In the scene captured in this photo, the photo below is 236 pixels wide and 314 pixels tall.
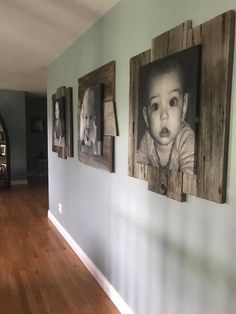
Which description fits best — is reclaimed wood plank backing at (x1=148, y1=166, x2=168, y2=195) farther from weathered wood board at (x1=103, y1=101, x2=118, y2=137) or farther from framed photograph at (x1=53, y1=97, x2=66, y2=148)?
framed photograph at (x1=53, y1=97, x2=66, y2=148)

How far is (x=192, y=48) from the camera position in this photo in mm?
1259

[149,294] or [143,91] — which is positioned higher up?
[143,91]

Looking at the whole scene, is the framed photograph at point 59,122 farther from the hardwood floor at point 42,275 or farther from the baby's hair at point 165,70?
the baby's hair at point 165,70

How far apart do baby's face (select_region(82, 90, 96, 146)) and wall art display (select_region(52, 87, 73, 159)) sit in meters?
0.52

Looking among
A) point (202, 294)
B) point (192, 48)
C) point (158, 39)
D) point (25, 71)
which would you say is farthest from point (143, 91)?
point (25, 71)

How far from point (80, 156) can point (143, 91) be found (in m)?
1.26

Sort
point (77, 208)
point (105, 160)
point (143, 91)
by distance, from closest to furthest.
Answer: point (143, 91), point (105, 160), point (77, 208)

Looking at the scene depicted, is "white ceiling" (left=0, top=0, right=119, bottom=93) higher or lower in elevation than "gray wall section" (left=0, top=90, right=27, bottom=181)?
higher

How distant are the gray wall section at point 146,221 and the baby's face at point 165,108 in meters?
0.27

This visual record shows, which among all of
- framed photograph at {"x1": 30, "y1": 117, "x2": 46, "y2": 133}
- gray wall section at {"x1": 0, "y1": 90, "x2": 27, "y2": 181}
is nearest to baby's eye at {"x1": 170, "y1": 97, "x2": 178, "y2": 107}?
gray wall section at {"x1": 0, "y1": 90, "x2": 27, "y2": 181}

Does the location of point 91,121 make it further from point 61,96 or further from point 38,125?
point 38,125

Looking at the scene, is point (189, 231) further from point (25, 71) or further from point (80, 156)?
point (25, 71)

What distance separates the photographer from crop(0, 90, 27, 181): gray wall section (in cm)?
654

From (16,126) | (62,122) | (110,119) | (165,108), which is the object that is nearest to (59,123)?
(62,122)
